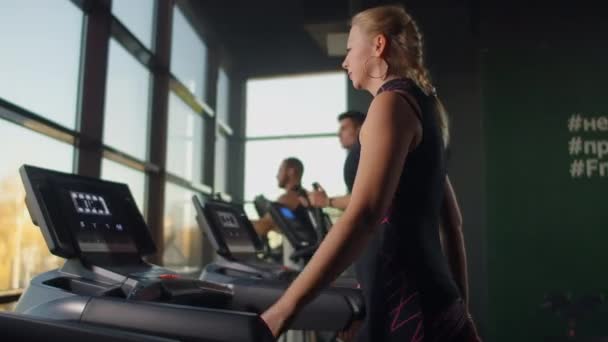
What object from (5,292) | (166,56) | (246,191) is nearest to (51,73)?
(5,292)

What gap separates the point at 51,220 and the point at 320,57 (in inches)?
276

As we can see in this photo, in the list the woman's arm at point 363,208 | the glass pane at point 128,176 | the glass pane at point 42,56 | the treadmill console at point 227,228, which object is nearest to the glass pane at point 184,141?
the glass pane at point 128,176

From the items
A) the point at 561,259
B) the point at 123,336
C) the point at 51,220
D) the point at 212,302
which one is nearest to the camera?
the point at 123,336

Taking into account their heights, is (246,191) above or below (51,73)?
below

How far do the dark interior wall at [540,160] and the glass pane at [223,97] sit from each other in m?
4.46

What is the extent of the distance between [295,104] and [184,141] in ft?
6.32

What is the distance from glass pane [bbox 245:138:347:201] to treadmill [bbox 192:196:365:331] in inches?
188

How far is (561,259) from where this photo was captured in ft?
12.5

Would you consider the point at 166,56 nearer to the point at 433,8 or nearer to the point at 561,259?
the point at 433,8

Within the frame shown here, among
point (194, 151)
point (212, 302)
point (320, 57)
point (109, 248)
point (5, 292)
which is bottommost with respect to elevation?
Answer: point (5, 292)

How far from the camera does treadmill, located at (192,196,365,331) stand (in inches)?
61.5

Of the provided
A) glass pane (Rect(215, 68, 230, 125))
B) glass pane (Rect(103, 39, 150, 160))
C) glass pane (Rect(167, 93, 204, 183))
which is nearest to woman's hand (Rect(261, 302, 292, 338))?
glass pane (Rect(103, 39, 150, 160))

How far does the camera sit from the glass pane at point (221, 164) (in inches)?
305

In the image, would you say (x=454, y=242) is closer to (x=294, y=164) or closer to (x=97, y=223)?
(x=97, y=223)
